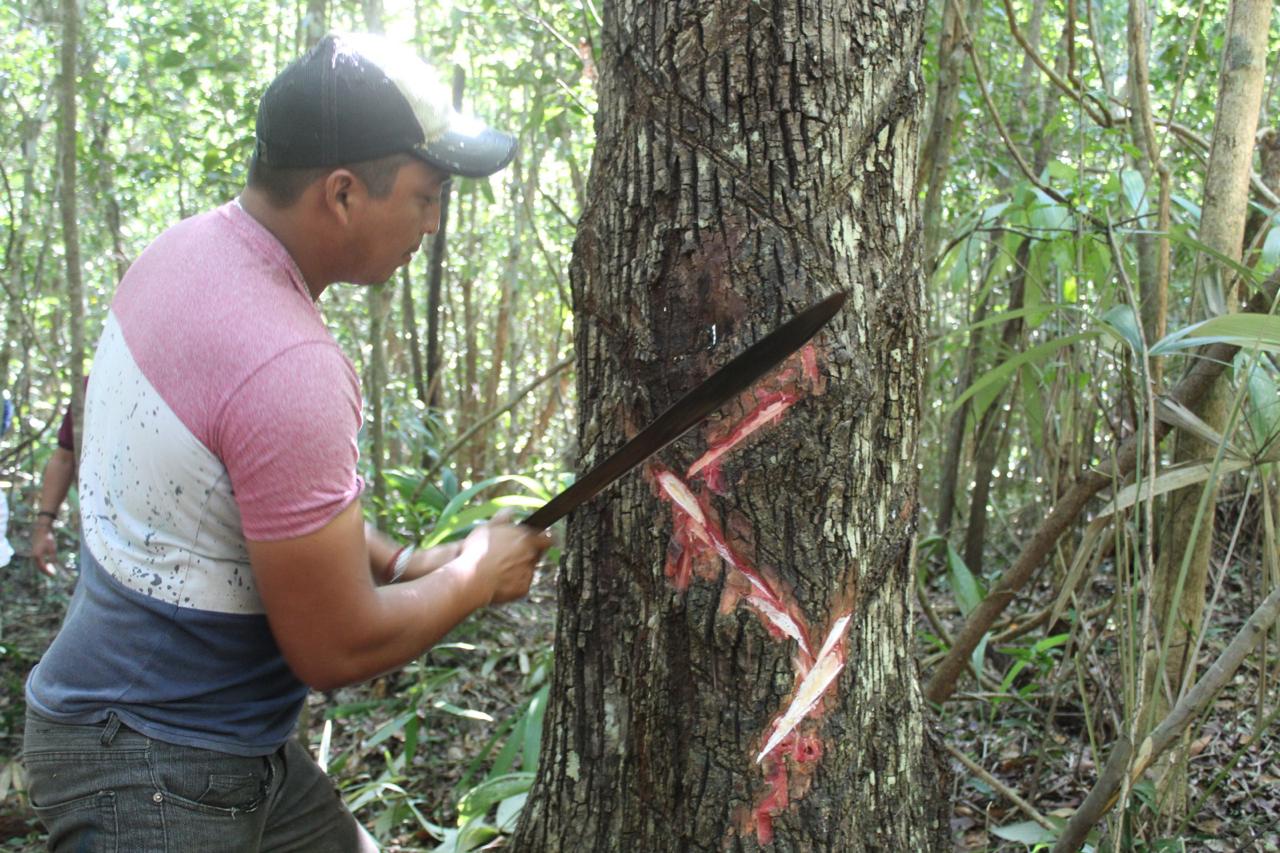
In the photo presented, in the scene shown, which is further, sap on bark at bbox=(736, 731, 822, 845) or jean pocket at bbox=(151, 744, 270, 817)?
sap on bark at bbox=(736, 731, 822, 845)

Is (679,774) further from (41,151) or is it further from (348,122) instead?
(41,151)

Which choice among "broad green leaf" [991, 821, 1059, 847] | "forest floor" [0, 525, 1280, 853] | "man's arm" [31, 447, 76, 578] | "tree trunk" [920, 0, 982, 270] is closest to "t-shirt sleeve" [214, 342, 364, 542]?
"forest floor" [0, 525, 1280, 853]

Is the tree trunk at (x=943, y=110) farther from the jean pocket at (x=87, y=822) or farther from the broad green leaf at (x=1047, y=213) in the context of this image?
the jean pocket at (x=87, y=822)

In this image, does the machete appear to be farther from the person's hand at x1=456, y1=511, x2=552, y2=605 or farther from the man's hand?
the man's hand

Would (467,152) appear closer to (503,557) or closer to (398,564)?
(503,557)

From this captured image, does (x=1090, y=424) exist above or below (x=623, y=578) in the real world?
below

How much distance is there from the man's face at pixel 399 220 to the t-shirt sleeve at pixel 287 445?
25 cm

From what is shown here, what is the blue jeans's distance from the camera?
1544 millimetres

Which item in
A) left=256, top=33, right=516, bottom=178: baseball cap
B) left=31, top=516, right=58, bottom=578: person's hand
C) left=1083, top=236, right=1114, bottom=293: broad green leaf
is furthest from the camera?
left=31, top=516, right=58, bottom=578: person's hand

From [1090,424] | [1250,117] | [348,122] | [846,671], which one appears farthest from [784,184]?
[1090,424]

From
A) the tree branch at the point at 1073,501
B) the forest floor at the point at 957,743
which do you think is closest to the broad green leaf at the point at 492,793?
the forest floor at the point at 957,743

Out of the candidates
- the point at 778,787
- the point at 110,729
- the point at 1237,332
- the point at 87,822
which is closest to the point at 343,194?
the point at 110,729

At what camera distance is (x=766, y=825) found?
5.65ft

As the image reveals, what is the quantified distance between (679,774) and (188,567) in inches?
32.7
